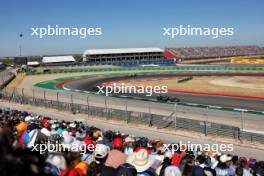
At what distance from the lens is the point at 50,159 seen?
2.34 metres

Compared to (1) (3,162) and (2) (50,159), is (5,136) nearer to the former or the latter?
(1) (3,162)

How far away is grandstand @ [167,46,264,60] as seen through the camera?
105375 mm

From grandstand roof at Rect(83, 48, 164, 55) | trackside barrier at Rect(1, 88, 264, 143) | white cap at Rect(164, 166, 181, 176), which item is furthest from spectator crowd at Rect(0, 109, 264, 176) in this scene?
grandstand roof at Rect(83, 48, 164, 55)

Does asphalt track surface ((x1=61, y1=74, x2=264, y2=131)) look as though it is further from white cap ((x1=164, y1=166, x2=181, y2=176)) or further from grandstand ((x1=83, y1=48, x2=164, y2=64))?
grandstand ((x1=83, y1=48, x2=164, y2=64))

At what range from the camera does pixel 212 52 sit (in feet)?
357

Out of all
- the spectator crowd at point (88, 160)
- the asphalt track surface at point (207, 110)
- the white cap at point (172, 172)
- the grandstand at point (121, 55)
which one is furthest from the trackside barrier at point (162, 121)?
the grandstand at point (121, 55)

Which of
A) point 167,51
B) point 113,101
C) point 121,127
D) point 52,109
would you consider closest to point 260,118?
point 121,127

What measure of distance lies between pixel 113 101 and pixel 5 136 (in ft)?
86.4

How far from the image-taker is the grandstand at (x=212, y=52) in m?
105

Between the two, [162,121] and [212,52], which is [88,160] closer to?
[162,121]

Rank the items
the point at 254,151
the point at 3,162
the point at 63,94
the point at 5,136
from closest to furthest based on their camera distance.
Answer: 1. the point at 3,162
2. the point at 5,136
3. the point at 254,151
4. the point at 63,94

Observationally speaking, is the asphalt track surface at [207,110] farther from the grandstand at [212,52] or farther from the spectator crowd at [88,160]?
the grandstand at [212,52]

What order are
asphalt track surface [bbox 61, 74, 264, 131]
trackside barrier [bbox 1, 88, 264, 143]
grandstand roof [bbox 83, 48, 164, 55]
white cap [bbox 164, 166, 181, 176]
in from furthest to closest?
grandstand roof [bbox 83, 48, 164, 55] → asphalt track surface [bbox 61, 74, 264, 131] → trackside barrier [bbox 1, 88, 264, 143] → white cap [bbox 164, 166, 181, 176]

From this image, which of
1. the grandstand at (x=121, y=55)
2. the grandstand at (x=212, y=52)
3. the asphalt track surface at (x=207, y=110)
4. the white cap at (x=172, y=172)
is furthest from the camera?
the grandstand at (x=121, y=55)
